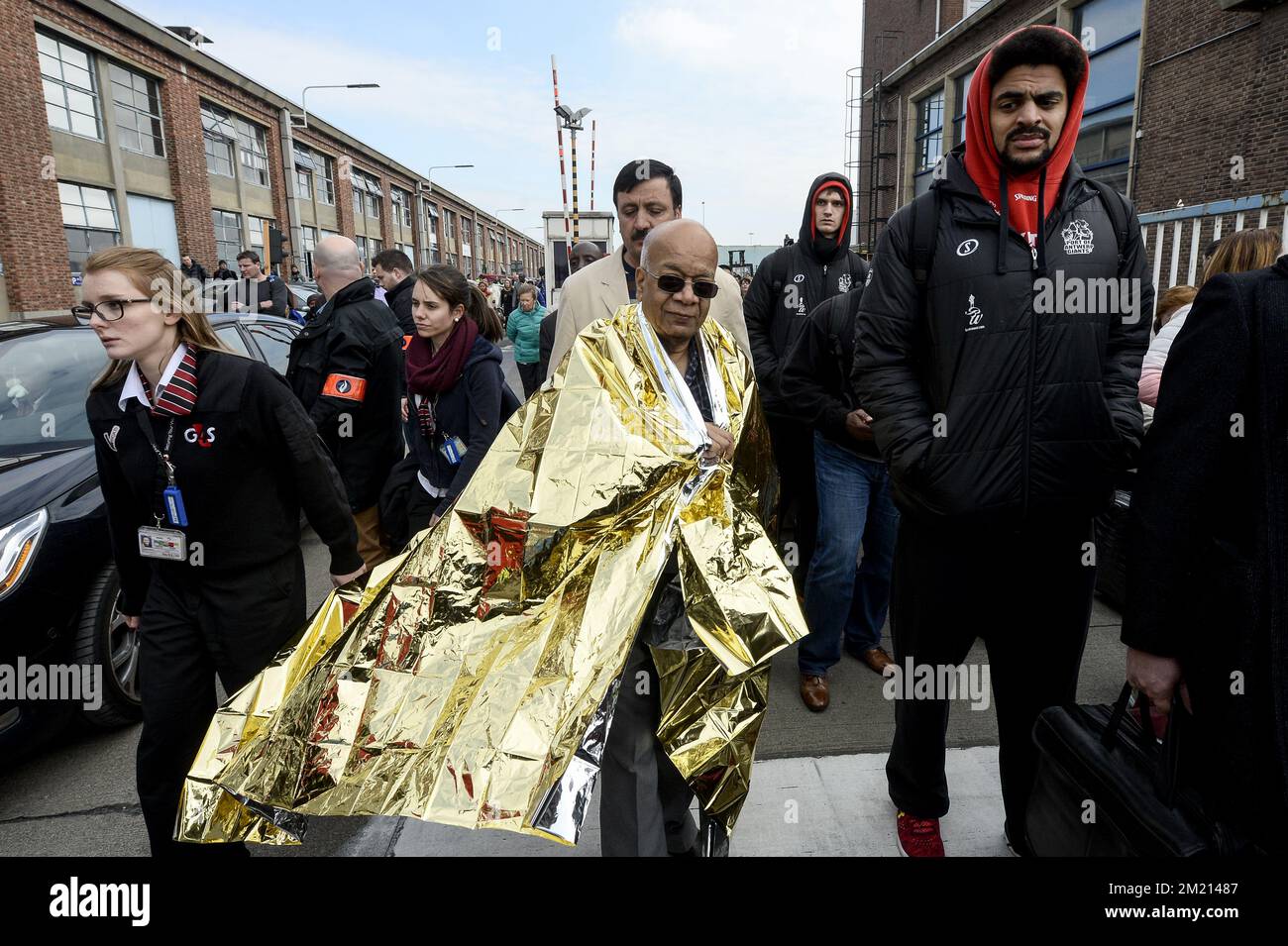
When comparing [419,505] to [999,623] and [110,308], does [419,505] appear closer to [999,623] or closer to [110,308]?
[110,308]

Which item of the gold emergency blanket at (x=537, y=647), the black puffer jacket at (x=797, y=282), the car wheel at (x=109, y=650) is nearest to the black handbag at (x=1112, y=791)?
the gold emergency blanket at (x=537, y=647)

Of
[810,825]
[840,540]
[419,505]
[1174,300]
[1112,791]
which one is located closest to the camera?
[1112,791]

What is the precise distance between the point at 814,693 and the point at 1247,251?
8.08 feet

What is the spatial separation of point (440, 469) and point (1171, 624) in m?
2.79

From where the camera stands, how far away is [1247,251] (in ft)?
10.1

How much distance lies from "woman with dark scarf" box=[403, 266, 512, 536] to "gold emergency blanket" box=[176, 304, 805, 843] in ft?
4.12

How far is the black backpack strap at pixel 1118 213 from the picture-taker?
6.89 feet

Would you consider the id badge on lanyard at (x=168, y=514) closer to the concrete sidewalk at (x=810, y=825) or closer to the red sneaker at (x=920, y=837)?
the concrete sidewalk at (x=810, y=825)

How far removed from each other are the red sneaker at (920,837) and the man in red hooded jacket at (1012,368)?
43 cm

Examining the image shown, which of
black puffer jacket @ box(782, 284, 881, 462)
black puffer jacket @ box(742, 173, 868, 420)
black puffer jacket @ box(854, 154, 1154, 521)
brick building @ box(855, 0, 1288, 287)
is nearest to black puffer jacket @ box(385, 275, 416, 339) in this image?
black puffer jacket @ box(742, 173, 868, 420)

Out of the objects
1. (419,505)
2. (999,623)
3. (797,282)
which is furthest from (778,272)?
(999,623)

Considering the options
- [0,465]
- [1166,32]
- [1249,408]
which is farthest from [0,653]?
[1166,32]

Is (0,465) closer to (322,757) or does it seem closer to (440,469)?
(440,469)

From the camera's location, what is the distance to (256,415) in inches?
90.4
